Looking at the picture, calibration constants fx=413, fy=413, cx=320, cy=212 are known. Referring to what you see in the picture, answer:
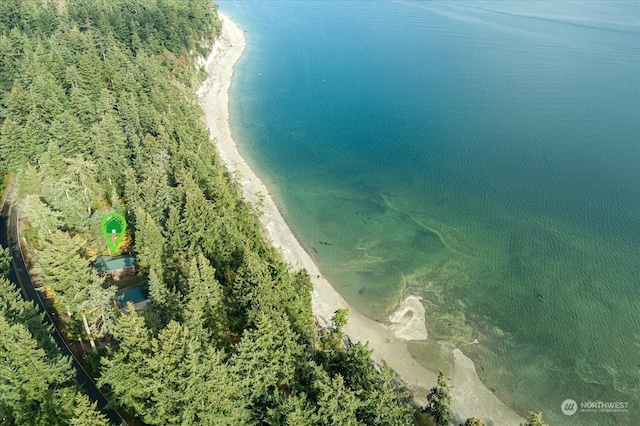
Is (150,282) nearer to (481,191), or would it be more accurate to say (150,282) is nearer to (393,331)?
(393,331)

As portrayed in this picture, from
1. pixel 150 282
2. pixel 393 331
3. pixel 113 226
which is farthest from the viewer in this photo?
pixel 393 331

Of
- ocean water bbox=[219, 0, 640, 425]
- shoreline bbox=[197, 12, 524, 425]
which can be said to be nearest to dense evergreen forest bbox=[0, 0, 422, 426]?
shoreline bbox=[197, 12, 524, 425]

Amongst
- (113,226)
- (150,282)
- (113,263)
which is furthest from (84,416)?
(113,226)

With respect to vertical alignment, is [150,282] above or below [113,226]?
above

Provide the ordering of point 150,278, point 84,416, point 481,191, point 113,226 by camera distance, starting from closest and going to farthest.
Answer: point 84,416
point 150,278
point 113,226
point 481,191

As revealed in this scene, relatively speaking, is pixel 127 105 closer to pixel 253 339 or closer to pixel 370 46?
pixel 253 339

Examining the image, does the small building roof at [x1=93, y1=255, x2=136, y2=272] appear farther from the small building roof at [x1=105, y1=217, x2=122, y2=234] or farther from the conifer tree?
the conifer tree

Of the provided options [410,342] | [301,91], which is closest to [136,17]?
[301,91]
